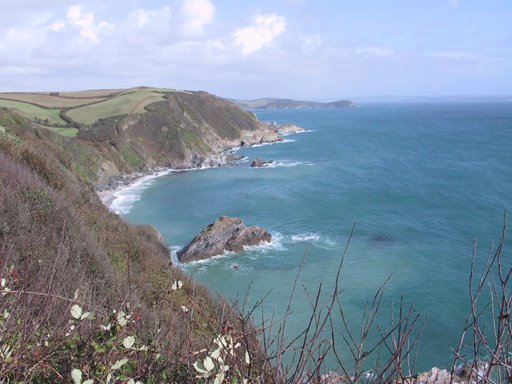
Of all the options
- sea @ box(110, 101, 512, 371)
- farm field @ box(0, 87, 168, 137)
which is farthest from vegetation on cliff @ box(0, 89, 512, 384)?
farm field @ box(0, 87, 168, 137)

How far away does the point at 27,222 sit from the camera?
1190 cm

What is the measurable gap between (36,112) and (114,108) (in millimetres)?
15201

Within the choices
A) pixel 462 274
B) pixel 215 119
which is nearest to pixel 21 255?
pixel 462 274

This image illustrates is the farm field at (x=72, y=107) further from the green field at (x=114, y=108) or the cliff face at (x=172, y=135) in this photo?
the cliff face at (x=172, y=135)

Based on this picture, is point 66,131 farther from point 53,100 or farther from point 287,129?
point 287,129

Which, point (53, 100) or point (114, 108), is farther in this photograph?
point (53, 100)

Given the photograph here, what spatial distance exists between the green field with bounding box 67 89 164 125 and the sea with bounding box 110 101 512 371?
1025 inches

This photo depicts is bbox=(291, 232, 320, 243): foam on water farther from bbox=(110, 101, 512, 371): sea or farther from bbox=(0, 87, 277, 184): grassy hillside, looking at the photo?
bbox=(0, 87, 277, 184): grassy hillside

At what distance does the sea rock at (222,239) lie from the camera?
3528cm

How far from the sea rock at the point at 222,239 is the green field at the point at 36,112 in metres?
57.6

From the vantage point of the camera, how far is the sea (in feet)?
87.2

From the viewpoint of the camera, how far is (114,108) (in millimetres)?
98438

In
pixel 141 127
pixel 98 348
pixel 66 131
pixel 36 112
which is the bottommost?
pixel 66 131

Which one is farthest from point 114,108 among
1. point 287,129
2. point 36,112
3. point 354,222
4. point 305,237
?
point 354,222
